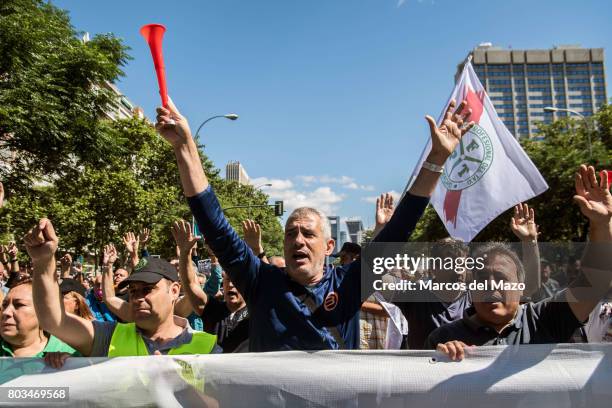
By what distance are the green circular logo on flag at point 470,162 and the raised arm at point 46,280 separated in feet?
13.9

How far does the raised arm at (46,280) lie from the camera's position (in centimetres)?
222

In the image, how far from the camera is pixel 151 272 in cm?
288

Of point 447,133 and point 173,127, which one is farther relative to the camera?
point 447,133

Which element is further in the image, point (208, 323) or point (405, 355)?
point (208, 323)

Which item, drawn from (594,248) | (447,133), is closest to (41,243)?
(447,133)

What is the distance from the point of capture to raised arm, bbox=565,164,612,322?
2.40 metres

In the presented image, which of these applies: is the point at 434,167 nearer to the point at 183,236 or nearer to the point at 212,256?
the point at 183,236

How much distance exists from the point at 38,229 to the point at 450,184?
4.37m

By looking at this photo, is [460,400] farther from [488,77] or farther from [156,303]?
[488,77]

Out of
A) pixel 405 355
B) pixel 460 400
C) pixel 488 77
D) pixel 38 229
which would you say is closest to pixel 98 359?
pixel 38 229

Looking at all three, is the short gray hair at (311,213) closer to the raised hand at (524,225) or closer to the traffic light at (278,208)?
the raised hand at (524,225)

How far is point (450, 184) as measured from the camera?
5.76 meters

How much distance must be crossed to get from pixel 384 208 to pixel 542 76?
174477 mm

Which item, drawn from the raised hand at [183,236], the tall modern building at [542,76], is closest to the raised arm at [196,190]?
the raised hand at [183,236]
